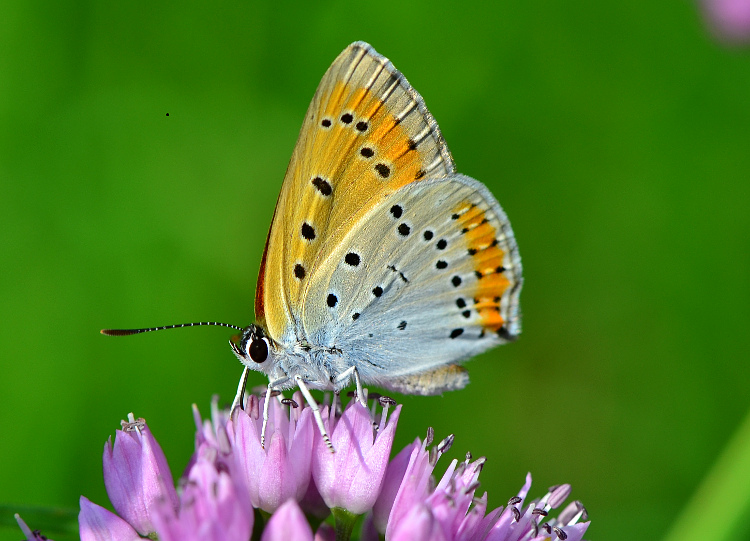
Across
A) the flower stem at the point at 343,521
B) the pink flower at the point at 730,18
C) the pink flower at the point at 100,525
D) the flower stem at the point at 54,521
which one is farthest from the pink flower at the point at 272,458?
the pink flower at the point at 730,18

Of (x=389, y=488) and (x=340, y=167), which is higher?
(x=340, y=167)

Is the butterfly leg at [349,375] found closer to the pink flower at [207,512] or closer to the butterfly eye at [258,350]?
the butterfly eye at [258,350]

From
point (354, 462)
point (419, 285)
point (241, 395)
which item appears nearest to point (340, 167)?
point (419, 285)

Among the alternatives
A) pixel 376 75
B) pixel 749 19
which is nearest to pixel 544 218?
pixel 749 19

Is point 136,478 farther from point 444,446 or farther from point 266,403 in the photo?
point 444,446

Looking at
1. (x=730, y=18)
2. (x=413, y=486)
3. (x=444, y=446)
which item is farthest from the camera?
(x=730, y=18)

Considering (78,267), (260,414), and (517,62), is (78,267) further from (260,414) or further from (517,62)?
(517,62)

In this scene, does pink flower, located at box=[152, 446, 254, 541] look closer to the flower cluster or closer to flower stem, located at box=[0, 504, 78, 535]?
the flower cluster
